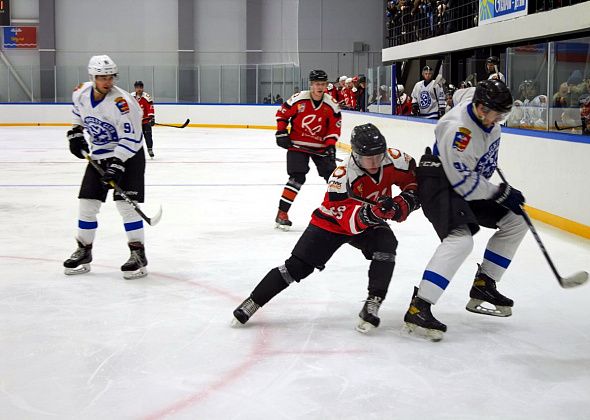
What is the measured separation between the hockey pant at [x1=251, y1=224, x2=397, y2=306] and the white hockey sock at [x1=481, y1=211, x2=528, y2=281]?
533 millimetres

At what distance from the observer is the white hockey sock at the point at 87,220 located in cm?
472

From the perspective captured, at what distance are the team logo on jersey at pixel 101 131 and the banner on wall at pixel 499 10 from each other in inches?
294

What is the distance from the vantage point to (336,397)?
2.81m

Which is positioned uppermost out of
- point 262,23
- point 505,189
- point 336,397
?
point 262,23

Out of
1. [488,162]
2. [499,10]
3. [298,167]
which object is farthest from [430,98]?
[488,162]

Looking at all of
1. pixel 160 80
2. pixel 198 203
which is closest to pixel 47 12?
pixel 160 80

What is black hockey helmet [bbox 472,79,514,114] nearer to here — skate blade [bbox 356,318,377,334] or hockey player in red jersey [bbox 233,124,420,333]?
hockey player in red jersey [bbox 233,124,420,333]

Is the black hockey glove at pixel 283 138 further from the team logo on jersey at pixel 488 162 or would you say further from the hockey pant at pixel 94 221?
the team logo on jersey at pixel 488 162

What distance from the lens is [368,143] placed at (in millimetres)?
3268

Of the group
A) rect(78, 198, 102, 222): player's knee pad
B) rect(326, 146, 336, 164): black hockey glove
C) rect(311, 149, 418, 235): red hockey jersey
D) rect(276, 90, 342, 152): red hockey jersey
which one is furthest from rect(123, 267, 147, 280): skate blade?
rect(326, 146, 336, 164): black hockey glove

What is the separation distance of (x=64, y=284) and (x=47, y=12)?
2012cm

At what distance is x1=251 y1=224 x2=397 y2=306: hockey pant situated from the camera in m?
3.52

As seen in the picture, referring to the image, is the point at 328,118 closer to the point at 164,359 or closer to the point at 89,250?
the point at 89,250

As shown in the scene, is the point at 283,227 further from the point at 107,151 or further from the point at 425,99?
the point at 425,99
